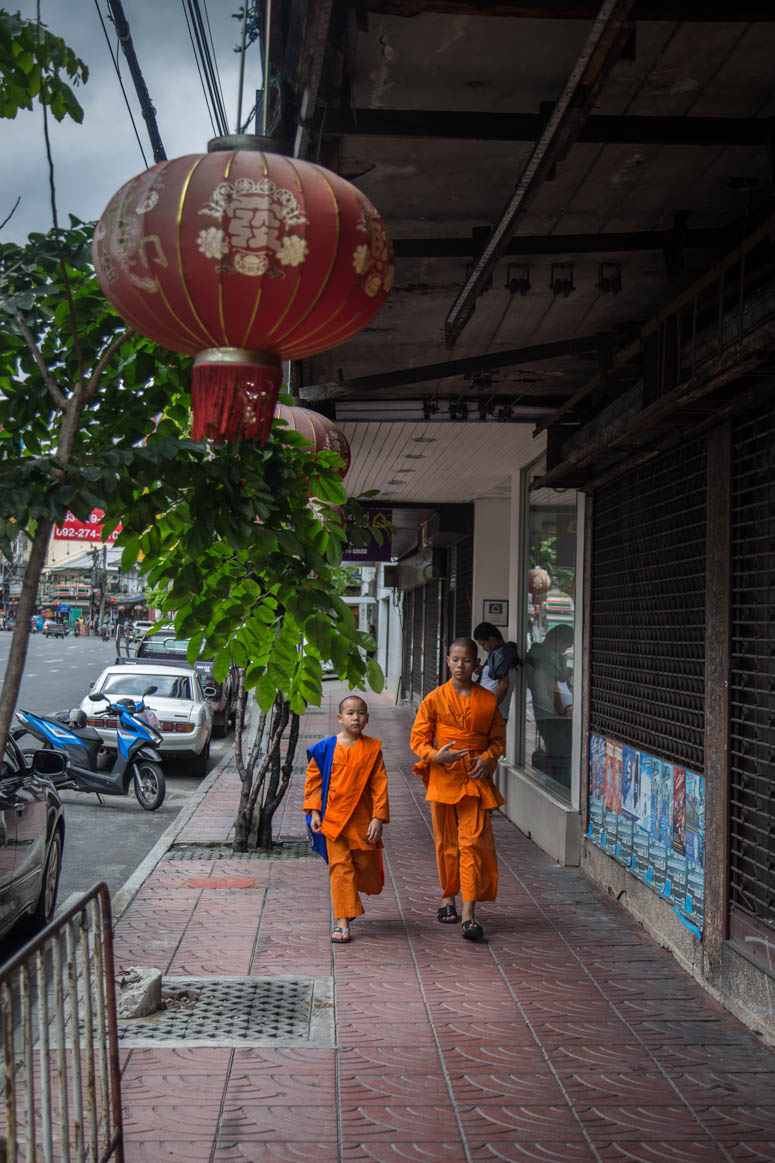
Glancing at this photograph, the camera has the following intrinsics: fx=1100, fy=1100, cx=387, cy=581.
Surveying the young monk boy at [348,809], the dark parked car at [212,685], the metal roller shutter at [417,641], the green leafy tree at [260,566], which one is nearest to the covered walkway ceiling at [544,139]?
the green leafy tree at [260,566]

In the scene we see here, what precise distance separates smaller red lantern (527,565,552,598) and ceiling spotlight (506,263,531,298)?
447cm

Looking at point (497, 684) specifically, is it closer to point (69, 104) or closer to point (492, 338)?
point (492, 338)

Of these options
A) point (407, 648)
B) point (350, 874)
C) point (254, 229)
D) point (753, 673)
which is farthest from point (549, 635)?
point (407, 648)

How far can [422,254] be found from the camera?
575cm

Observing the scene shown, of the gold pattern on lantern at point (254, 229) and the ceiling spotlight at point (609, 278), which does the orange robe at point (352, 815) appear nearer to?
the ceiling spotlight at point (609, 278)

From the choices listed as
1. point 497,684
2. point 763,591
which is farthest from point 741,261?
point 497,684

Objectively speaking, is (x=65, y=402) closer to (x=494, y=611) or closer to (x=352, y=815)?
(x=352, y=815)

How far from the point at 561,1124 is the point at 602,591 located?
4737mm

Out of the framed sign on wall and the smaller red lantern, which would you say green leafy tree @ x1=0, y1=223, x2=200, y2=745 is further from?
the framed sign on wall

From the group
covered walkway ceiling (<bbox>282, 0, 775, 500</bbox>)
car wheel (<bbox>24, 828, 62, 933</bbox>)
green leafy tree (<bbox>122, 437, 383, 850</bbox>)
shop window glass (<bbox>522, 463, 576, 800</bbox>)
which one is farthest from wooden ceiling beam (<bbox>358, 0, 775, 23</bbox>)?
shop window glass (<bbox>522, 463, 576, 800</bbox>)

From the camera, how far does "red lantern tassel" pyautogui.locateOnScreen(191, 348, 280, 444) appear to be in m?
2.89

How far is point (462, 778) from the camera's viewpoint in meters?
6.96

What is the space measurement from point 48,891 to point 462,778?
2757mm

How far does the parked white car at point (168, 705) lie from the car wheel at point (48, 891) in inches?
229
